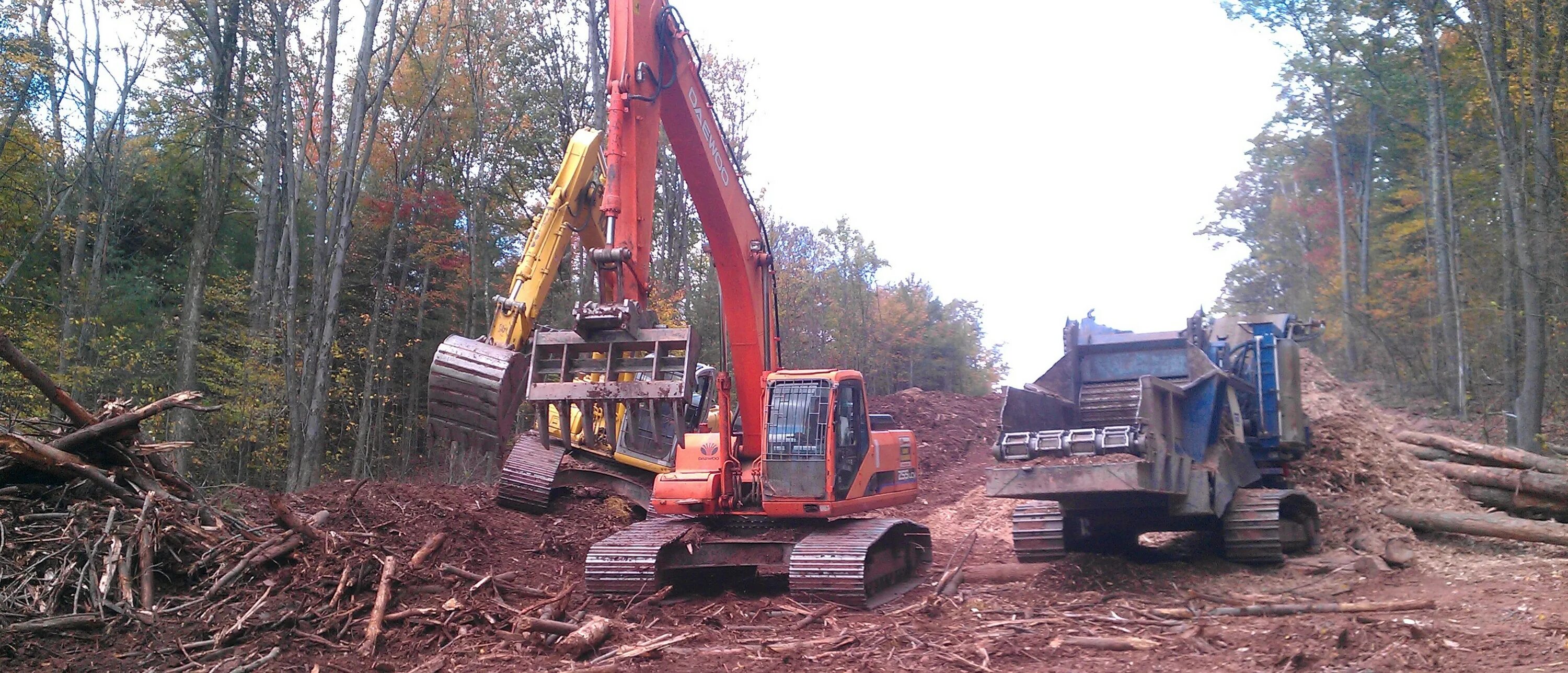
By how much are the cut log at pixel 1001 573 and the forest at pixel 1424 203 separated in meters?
8.79

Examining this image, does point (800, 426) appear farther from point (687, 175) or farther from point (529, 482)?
point (529, 482)

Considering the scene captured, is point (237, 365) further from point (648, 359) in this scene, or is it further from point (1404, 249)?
point (1404, 249)

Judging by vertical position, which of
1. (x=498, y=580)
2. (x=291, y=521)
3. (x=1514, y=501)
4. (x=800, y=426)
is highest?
(x=800, y=426)

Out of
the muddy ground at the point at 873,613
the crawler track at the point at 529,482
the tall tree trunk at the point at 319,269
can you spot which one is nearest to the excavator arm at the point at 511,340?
the muddy ground at the point at 873,613

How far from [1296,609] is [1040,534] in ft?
9.68

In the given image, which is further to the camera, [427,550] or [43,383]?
[427,550]

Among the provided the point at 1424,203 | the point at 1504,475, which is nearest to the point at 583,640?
the point at 1504,475

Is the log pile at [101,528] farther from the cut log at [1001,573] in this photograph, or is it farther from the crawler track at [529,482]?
the cut log at [1001,573]

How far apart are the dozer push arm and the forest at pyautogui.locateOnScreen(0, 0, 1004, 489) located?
496cm

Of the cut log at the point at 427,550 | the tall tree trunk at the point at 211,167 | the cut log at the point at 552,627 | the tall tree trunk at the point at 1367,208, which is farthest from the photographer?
the tall tree trunk at the point at 1367,208

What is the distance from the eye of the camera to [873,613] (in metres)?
9.00

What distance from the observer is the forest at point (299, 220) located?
1845 cm

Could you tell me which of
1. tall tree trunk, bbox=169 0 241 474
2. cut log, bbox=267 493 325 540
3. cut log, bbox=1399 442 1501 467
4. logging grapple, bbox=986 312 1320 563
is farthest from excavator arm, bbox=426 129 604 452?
cut log, bbox=1399 442 1501 467

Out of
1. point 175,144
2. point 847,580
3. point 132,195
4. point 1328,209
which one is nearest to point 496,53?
point 175,144
